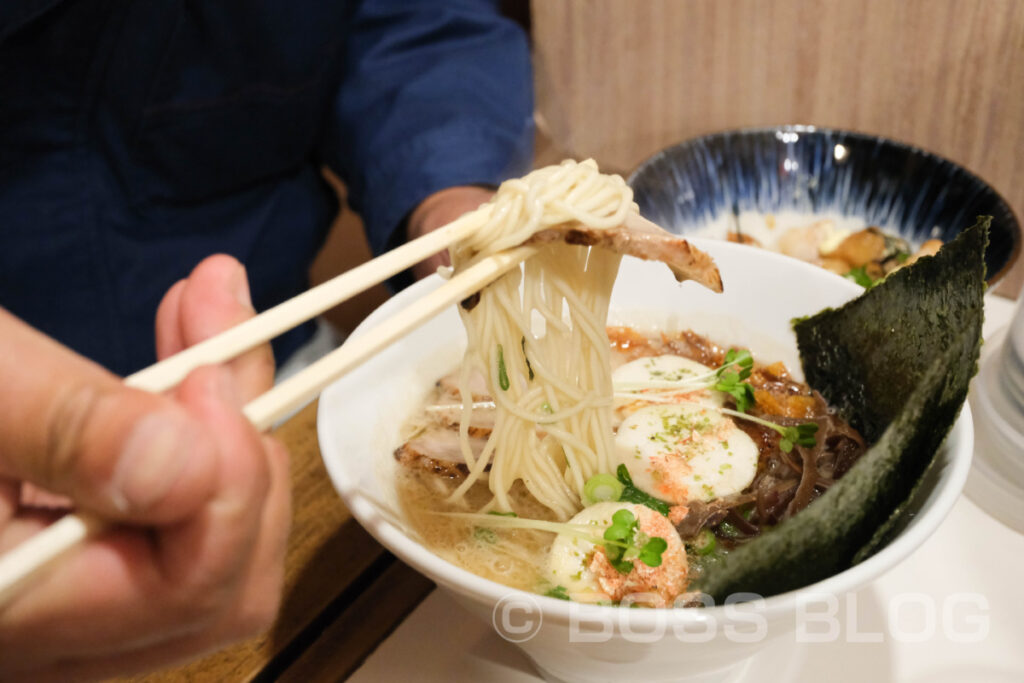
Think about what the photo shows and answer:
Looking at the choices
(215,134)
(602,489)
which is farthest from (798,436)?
(215,134)

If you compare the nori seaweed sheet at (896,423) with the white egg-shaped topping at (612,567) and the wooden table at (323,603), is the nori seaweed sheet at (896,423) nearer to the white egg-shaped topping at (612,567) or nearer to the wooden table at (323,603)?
the white egg-shaped topping at (612,567)

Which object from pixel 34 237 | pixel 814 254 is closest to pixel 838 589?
pixel 814 254

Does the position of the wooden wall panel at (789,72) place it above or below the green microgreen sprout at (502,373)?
above

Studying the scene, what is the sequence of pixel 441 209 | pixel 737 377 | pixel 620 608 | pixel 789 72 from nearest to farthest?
pixel 620 608, pixel 737 377, pixel 441 209, pixel 789 72

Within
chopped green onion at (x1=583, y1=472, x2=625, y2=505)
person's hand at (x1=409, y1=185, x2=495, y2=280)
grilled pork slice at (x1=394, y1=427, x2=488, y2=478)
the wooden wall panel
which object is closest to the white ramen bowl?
grilled pork slice at (x1=394, y1=427, x2=488, y2=478)

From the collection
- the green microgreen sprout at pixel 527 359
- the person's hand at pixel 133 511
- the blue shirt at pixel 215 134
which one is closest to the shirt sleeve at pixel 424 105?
the blue shirt at pixel 215 134

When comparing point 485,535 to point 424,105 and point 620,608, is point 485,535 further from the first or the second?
point 424,105
